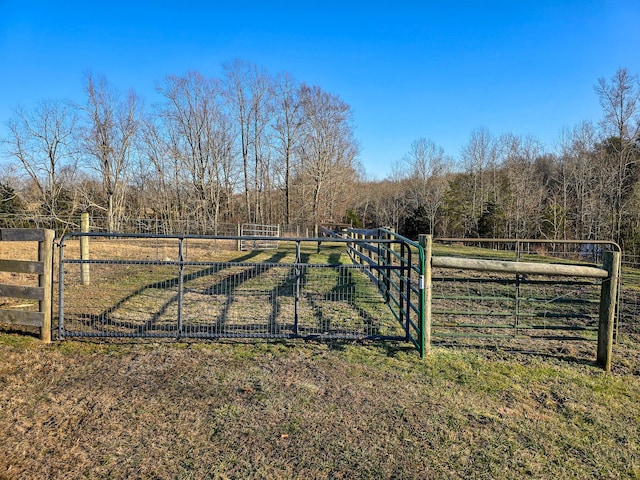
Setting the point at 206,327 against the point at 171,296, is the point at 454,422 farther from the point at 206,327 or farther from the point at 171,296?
the point at 171,296

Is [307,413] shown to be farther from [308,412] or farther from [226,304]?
[226,304]

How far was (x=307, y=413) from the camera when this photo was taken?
3129 mm

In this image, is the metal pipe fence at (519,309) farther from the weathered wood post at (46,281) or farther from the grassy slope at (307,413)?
the weathered wood post at (46,281)

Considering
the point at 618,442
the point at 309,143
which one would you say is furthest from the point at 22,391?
the point at 309,143

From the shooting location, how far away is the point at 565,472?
2451 millimetres

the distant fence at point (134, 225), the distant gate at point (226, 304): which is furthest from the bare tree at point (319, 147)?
the distant gate at point (226, 304)

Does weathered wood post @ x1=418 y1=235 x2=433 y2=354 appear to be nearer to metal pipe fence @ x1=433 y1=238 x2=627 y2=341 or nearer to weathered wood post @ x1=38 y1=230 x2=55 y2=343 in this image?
metal pipe fence @ x1=433 y1=238 x2=627 y2=341

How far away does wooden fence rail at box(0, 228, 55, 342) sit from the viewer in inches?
180

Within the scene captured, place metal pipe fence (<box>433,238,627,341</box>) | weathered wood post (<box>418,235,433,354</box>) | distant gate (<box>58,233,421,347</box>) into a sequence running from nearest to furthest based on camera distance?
weathered wood post (<box>418,235,433,354</box>)
distant gate (<box>58,233,421,347</box>)
metal pipe fence (<box>433,238,627,341</box>)

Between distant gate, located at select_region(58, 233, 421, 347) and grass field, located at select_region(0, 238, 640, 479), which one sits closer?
grass field, located at select_region(0, 238, 640, 479)

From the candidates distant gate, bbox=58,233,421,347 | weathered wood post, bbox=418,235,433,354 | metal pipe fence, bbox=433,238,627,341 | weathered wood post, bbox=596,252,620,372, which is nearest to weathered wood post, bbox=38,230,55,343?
distant gate, bbox=58,233,421,347

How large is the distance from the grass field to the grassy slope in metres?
0.01

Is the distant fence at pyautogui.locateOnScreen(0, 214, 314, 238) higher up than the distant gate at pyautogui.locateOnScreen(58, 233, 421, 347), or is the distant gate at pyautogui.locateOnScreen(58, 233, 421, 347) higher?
the distant fence at pyautogui.locateOnScreen(0, 214, 314, 238)

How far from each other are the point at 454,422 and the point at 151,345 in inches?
140
